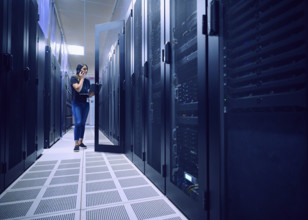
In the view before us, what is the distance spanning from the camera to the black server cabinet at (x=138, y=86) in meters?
2.10

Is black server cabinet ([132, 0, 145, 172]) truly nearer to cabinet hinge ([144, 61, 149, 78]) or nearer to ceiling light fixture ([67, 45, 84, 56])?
cabinet hinge ([144, 61, 149, 78])

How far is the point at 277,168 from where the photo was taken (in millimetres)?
595

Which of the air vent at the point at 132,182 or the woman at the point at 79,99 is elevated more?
the woman at the point at 79,99

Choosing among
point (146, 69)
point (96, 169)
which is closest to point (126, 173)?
point (96, 169)

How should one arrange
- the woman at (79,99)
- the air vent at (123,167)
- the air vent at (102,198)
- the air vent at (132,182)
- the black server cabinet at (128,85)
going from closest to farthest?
the air vent at (102,198) → the air vent at (132,182) → the air vent at (123,167) → the black server cabinet at (128,85) → the woman at (79,99)

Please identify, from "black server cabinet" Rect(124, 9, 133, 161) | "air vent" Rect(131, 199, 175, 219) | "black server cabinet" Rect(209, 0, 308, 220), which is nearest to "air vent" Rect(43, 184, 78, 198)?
"air vent" Rect(131, 199, 175, 219)

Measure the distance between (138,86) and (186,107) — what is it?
1178 mm

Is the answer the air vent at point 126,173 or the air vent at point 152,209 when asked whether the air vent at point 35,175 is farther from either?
the air vent at point 152,209

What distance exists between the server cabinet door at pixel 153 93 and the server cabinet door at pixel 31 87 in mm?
1374

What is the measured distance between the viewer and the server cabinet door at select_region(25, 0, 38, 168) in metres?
2.14

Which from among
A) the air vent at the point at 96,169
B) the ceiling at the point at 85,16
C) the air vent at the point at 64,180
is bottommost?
the air vent at the point at 96,169

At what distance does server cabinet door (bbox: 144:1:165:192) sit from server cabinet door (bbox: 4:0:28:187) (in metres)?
1.21

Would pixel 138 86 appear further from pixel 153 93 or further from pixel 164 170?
pixel 164 170

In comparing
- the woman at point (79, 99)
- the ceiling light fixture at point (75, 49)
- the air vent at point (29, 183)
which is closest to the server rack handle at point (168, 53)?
the air vent at point (29, 183)
